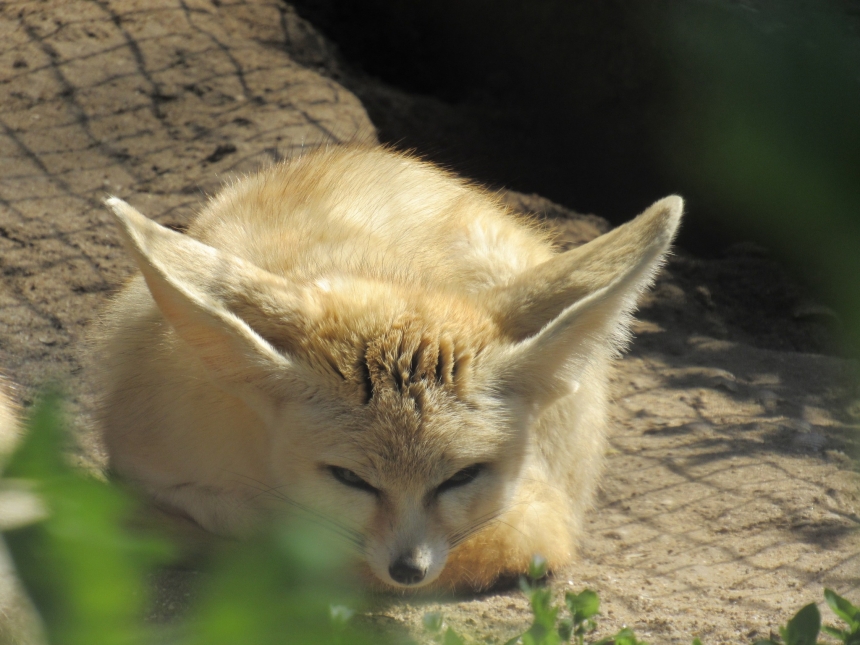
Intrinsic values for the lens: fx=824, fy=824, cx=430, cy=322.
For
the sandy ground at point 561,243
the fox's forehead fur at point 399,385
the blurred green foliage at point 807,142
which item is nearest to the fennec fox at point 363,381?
the fox's forehead fur at point 399,385

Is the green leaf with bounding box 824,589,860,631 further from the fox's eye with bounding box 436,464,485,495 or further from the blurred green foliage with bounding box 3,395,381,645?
the blurred green foliage with bounding box 3,395,381,645

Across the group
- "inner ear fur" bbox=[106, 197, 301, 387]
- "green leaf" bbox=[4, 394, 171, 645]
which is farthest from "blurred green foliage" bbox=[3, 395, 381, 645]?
"inner ear fur" bbox=[106, 197, 301, 387]

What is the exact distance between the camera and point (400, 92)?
617 cm

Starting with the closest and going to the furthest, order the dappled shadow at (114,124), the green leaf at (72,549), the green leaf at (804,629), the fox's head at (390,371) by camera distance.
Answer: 1. the green leaf at (72,549)
2. the green leaf at (804,629)
3. the fox's head at (390,371)
4. the dappled shadow at (114,124)

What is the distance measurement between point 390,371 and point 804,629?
1083 mm

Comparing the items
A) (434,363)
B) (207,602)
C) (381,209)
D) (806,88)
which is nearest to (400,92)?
(381,209)

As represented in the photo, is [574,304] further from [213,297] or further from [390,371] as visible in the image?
[213,297]

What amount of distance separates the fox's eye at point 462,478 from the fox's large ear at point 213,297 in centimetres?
52

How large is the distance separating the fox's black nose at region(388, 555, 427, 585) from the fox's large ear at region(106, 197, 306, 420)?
1.79 feet

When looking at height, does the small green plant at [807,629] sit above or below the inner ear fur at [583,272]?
below

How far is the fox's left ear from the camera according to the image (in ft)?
7.06

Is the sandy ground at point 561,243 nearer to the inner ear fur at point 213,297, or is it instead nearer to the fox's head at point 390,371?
the fox's head at point 390,371

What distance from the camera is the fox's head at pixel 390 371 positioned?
207 cm

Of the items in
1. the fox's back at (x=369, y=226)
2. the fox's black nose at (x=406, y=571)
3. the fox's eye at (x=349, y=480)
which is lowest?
the fox's black nose at (x=406, y=571)
